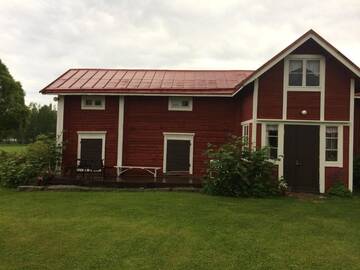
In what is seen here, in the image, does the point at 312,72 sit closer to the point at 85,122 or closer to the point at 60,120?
the point at 85,122

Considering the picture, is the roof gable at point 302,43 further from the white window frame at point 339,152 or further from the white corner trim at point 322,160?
the white corner trim at point 322,160

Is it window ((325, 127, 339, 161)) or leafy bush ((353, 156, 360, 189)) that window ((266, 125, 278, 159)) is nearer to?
window ((325, 127, 339, 161))

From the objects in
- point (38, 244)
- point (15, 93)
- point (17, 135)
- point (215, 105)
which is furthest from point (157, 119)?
point (17, 135)

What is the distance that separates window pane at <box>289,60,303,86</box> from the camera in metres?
11.6

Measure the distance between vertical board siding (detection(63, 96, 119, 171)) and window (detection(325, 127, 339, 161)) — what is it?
8.19 metres

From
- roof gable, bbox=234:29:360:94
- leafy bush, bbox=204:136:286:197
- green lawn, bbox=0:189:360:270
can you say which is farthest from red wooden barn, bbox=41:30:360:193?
green lawn, bbox=0:189:360:270

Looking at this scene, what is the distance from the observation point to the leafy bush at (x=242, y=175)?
10617 millimetres

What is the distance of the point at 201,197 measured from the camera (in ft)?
33.6

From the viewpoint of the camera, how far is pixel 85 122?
14.0 meters

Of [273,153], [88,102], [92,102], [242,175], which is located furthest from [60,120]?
[273,153]

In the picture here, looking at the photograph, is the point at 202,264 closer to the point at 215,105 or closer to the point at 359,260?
the point at 359,260

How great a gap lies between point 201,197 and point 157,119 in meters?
4.75

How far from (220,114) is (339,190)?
209 inches

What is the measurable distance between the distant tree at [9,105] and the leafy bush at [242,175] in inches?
1203
